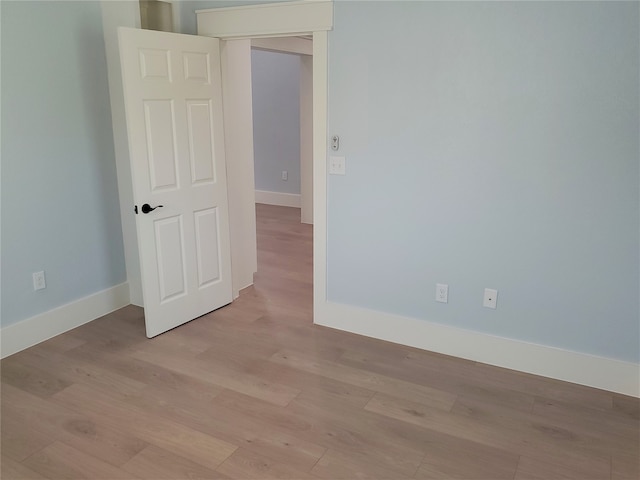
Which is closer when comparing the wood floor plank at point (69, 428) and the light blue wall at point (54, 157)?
the wood floor plank at point (69, 428)

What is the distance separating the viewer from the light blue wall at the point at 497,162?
2.54 m

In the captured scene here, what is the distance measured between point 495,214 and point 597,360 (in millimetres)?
961

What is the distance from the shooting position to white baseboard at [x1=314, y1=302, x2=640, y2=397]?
279 centimetres

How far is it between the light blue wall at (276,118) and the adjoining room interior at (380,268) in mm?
3629

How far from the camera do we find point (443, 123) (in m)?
2.92

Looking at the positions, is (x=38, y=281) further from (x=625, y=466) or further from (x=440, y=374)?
(x=625, y=466)

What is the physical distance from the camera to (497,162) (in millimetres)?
2820

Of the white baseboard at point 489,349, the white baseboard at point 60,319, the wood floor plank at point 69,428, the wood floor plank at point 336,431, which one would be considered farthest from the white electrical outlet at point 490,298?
the white baseboard at point 60,319

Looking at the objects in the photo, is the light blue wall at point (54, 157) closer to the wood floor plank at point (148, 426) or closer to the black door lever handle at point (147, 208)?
the black door lever handle at point (147, 208)

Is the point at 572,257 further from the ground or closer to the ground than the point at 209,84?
closer to the ground

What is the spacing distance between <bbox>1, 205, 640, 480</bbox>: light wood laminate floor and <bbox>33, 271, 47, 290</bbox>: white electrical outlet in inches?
14.4

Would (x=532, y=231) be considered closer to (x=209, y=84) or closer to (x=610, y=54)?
(x=610, y=54)

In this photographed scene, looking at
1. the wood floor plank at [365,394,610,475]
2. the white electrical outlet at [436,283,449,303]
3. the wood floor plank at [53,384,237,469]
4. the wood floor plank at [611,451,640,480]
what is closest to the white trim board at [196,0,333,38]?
the white electrical outlet at [436,283,449,303]

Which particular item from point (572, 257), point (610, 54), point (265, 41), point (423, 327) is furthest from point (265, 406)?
point (265, 41)
